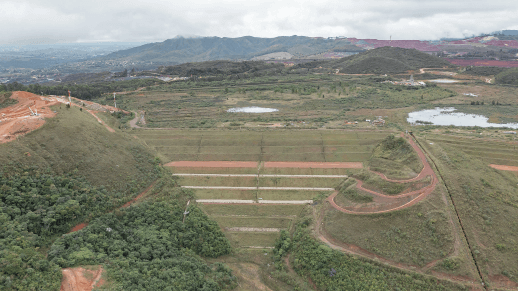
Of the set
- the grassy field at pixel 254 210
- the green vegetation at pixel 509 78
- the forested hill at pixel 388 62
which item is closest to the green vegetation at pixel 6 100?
the grassy field at pixel 254 210

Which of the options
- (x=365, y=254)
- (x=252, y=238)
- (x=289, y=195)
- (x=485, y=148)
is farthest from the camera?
(x=485, y=148)

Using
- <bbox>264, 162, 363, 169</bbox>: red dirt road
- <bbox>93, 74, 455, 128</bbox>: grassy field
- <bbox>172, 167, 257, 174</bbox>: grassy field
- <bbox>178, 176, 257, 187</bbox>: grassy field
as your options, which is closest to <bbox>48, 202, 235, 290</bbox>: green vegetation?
<bbox>178, 176, 257, 187</bbox>: grassy field

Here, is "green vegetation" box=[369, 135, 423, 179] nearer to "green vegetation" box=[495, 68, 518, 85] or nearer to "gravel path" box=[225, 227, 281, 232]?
"gravel path" box=[225, 227, 281, 232]

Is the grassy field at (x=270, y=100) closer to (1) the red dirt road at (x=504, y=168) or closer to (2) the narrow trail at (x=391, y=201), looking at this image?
(1) the red dirt road at (x=504, y=168)

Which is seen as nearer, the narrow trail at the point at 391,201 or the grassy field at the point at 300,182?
the narrow trail at the point at 391,201

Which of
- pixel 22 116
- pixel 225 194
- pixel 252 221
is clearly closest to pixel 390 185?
pixel 252 221

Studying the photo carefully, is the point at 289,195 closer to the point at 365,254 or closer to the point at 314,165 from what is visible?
the point at 314,165
